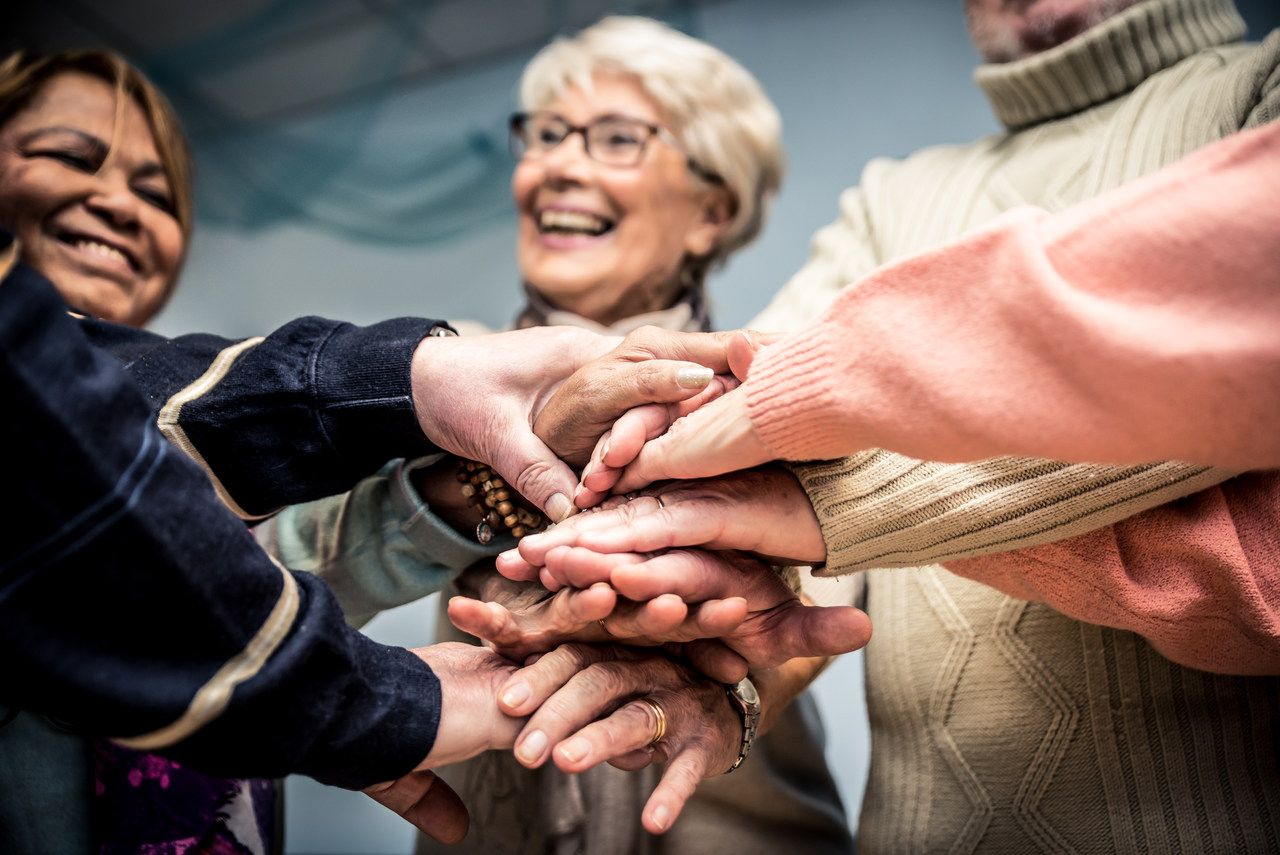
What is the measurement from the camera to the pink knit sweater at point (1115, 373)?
479mm

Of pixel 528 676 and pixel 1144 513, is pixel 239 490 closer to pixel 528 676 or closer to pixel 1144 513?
pixel 528 676

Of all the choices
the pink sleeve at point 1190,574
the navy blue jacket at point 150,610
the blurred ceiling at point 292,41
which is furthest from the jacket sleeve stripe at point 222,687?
the blurred ceiling at point 292,41

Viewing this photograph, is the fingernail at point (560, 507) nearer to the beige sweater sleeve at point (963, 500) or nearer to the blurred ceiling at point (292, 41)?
the beige sweater sleeve at point (963, 500)

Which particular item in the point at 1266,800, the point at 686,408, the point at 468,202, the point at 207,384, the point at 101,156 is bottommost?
the point at 1266,800

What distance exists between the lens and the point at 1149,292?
503mm

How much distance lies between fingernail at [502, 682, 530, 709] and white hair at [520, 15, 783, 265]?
41.0 inches

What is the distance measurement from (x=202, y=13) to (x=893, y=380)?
80.2 inches

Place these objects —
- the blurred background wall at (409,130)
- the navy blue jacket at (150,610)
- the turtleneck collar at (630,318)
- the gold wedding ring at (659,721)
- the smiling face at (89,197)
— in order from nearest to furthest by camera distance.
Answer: the navy blue jacket at (150,610) → the gold wedding ring at (659,721) → the smiling face at (89,197) → the turtleneck collar at (630,318) → the blurred background wall at (409,130)

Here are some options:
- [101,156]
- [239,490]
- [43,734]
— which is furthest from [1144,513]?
[101,156]

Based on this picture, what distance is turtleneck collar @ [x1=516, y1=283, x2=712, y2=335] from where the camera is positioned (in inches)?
52.5

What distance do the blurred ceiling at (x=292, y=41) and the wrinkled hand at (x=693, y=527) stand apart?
4.39 ft

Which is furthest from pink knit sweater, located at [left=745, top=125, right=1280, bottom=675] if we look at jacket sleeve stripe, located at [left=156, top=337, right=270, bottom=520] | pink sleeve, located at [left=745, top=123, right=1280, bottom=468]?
jacket sleeve stripe, located at [left=156, top=337, right=270, bottom=520]

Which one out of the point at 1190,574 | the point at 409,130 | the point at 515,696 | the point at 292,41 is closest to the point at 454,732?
the point at 515,696

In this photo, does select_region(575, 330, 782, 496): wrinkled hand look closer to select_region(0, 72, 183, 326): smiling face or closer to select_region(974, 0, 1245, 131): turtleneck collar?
select_region(974, 0, 1245, 131): turtleneck collar
